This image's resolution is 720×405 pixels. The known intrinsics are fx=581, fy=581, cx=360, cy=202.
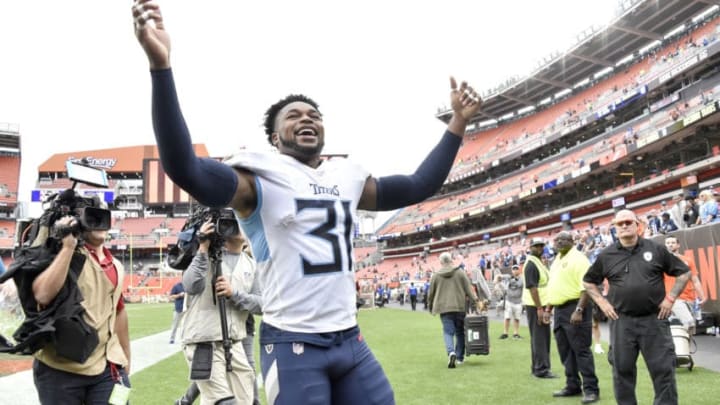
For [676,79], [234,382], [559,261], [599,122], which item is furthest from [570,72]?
[234,382]

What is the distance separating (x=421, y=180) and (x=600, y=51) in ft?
171

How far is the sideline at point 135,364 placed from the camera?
754 cm

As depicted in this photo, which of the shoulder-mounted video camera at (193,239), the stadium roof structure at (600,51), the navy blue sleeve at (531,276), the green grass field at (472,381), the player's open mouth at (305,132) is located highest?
the stadium roof structure at (600,51)

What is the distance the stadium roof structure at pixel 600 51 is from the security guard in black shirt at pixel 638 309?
42743 mm

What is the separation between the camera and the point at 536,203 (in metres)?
50.5

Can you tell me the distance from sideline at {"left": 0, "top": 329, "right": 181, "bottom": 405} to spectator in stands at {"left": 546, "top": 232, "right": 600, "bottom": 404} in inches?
252

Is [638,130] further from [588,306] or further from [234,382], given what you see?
[234,382]

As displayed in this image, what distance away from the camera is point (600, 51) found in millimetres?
49219

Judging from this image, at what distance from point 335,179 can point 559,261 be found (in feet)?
19.3

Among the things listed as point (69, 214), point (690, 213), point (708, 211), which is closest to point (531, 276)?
point (69, 214)

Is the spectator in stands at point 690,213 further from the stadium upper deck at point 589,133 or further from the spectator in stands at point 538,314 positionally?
the stadium upper deck at point 589,133

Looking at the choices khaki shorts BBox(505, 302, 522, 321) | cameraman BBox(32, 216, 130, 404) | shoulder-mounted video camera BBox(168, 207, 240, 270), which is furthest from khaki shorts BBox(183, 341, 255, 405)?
khaki shorts BBox(505, 302, 522, 321)

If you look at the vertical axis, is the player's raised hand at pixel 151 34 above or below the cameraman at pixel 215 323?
above

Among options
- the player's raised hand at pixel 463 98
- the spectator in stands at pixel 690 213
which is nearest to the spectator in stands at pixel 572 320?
the player's raised hand at pixel 463 98
